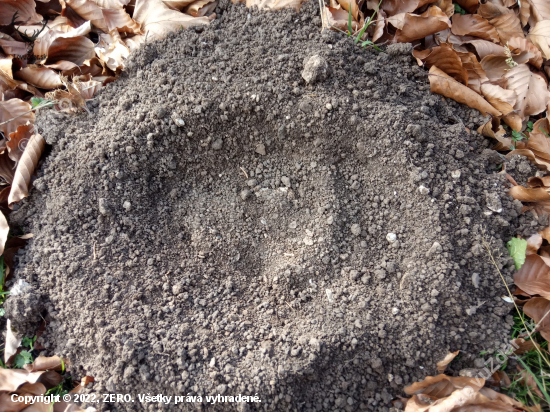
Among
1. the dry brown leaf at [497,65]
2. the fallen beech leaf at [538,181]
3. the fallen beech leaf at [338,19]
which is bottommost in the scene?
the fallen beech leaf at [538,181]

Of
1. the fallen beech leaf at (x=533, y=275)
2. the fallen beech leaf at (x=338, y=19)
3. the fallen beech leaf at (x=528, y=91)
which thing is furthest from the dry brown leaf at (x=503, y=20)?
the fallen beech leaf at (x=533, y=275)

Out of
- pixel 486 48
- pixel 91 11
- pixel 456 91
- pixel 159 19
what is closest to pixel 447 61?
pixel 456 91

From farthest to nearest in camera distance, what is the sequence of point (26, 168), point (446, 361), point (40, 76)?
1. point (40, 76)
2. point (26, 168)
3. point (446, 361)

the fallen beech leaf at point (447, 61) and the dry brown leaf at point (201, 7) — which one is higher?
the dry brown leaf at point (201, 7)

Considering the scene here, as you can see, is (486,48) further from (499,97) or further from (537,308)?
(537,308)

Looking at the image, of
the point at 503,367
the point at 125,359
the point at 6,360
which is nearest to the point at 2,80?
the point at 6,360

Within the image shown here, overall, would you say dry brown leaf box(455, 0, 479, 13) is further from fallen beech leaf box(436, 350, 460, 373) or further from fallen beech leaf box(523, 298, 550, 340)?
fallen beech leaf box(436, 350, 460, 373)

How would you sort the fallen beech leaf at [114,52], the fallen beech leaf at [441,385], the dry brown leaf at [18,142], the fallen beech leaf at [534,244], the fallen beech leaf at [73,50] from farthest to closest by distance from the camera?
the fallen beech leaf at [73,50] → the fallen beech leaf at [114,52] → the dry brown leaf at [18,142] → the fallen beech leaf at [534,244] → the fallen beech leaf at [441,385]

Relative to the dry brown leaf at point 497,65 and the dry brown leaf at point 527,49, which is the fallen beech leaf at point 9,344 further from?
the dry brown leaf at point 527,49
